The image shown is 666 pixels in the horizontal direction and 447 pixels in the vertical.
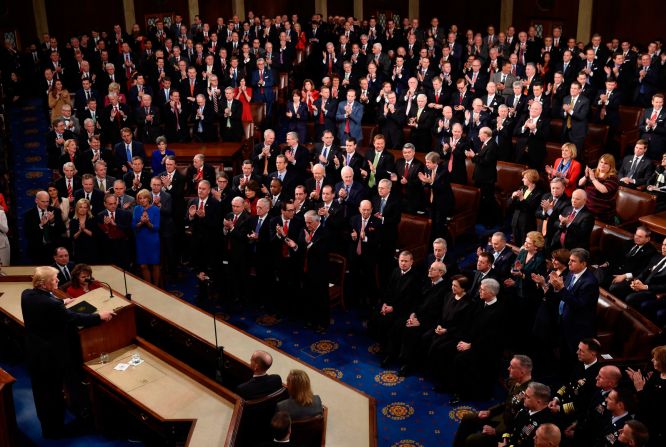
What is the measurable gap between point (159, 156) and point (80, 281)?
365 centimetres

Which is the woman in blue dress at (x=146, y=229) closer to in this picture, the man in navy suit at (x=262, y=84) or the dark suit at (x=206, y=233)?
the dark suit at (x=206, y=233)

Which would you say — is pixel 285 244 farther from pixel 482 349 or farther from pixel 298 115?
pixel 298 115

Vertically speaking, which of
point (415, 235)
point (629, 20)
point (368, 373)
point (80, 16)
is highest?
point (80, 16)

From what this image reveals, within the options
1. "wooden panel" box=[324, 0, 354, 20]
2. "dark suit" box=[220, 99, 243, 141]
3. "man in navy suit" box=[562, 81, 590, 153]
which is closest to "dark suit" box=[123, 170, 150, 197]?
"dark suit" box=[220, 99, 243, 141]

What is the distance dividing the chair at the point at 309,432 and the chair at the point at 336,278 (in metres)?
3.07

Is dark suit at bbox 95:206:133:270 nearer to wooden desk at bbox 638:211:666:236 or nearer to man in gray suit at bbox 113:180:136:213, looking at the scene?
man in gray suit at bbox 113:180:136:213

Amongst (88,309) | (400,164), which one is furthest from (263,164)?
(88,309)

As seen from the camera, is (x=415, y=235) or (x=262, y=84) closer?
(x=415, y=235)

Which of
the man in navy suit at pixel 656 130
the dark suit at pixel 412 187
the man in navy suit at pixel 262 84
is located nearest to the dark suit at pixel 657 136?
the man in navy suit at pixel 656 130

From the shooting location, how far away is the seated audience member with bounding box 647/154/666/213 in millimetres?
8867

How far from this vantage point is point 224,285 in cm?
847

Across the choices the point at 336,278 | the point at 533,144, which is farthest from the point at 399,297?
the point at 533,144

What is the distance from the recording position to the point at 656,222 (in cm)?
791

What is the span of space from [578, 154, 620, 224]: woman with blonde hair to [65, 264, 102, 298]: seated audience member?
216 inches
